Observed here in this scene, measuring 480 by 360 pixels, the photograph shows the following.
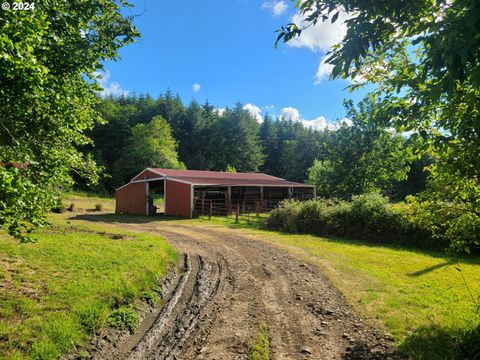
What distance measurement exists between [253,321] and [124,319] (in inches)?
76.7

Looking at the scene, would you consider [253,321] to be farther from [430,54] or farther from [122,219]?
[122,219]

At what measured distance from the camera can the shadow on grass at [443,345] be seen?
3641 millimetres

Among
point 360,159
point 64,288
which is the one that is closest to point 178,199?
point 360,159

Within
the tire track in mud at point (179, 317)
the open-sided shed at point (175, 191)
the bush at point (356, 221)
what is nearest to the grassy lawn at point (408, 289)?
the bush at point (356, 221)

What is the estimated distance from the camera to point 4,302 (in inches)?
183

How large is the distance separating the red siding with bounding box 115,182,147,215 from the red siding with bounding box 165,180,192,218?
2754mm

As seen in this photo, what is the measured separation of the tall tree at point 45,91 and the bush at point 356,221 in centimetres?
1086

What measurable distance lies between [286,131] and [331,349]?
68.6 m

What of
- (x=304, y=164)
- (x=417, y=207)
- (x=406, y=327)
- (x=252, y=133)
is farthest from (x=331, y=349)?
(x=252, y=133)

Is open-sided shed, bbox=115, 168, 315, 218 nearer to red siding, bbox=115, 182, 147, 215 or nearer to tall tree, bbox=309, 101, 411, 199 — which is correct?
red siding, bbox=115, 182, 147, 215

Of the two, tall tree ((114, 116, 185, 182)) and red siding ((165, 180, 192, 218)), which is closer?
red siding ((165, 180, 192, 218))

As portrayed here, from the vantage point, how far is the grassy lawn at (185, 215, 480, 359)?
13.9 ft

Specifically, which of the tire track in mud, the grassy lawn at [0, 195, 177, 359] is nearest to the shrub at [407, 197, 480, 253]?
the tire track in mud

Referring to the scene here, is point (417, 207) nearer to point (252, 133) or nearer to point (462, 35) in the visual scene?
point (462, 35)
